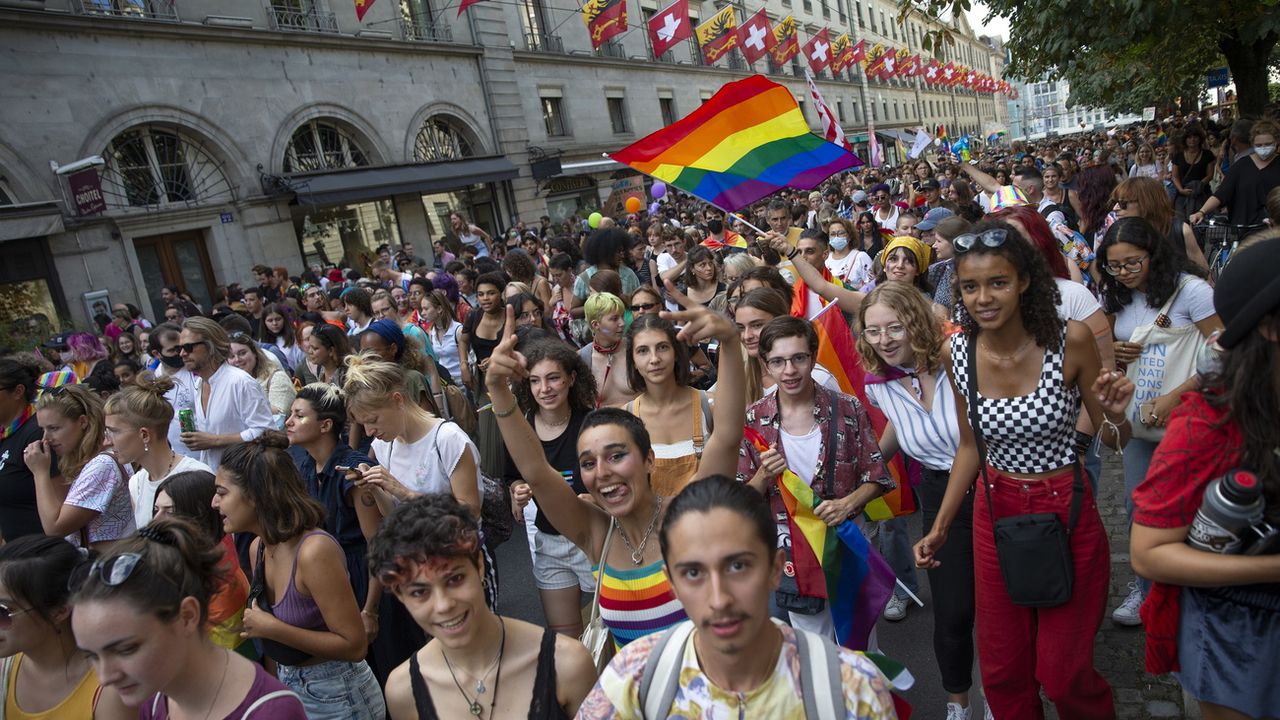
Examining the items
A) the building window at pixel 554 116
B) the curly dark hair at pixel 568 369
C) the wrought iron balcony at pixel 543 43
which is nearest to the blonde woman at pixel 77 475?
the curly dark hair at pixel 568 369

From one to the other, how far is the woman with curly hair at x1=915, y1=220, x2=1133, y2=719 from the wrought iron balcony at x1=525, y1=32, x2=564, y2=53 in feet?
79.0

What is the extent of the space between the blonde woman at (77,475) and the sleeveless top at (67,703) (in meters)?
1.71

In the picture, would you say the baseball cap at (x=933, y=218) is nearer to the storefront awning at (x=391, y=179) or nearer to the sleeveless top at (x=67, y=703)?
the sleeveless top at (x=67, y=703)

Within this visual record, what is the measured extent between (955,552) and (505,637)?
1.85 metres

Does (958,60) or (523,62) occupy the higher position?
(958,60)

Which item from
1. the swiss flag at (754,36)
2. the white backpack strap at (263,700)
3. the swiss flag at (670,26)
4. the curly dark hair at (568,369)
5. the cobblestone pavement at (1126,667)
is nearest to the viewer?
the white backpack strap at (263,700)

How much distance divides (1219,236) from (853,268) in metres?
4.04

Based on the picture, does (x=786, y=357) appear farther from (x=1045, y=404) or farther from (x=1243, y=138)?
(x=1243, y=138)

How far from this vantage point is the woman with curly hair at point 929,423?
305cm

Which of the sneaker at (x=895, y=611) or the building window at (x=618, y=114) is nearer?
the sneaker at (x=895, y=611)

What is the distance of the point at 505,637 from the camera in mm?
2201

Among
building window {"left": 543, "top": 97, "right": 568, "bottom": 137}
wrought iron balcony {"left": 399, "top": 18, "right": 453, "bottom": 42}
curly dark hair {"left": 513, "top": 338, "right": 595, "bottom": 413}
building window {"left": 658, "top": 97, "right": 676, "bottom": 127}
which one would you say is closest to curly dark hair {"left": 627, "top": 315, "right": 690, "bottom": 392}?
curly dark hair {"left": 513, "top": 338, "right": 595, "bottom": 413}

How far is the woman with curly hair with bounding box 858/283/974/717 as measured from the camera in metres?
3.05

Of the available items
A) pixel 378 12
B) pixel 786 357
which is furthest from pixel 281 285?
pixel 786 357
